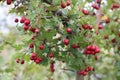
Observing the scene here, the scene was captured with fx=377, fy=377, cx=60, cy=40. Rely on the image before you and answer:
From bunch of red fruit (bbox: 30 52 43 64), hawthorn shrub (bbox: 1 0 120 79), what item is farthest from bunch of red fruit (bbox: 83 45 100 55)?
bunch of red fruit (bbox: 30 52 43 64)

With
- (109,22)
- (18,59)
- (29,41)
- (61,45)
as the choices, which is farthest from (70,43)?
(109,22)

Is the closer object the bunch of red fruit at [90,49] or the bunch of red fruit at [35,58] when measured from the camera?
the bunch of red fruit at [35,58]

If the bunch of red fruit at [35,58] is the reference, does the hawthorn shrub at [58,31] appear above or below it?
above

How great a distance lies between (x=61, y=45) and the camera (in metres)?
2.26

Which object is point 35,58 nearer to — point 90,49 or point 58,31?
point 58,31

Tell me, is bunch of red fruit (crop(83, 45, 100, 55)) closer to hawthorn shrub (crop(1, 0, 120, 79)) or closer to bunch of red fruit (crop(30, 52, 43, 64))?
hawthorn shrub (crop(1, 0, 120, 79))

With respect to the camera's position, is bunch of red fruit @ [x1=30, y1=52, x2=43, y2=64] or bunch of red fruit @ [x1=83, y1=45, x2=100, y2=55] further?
bunch of red fruit @ [x1=83, y1=45, x2=100, y2=55]

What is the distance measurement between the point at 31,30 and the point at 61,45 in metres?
0.28

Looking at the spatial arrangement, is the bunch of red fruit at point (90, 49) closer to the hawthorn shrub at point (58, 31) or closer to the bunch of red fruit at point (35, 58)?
the hawthorn shrub at point (58, 31)

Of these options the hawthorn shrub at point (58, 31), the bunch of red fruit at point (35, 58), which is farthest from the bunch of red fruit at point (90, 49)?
the bunch of red fruit at point (35, 58)

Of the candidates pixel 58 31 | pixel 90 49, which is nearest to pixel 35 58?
pixel 58 31

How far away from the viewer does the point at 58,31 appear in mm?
2201

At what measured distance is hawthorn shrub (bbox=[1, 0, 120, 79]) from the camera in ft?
6.76

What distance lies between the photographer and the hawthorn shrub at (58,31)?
2061 millimetres
